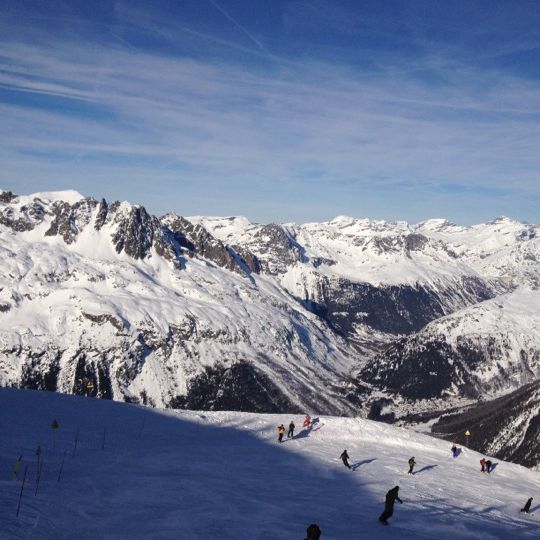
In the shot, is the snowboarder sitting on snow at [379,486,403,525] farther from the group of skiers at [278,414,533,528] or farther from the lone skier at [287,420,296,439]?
the lone skier at [287,420,296,439]

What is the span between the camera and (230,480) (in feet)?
123

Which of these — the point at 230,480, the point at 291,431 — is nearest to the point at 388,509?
the point at 230,480

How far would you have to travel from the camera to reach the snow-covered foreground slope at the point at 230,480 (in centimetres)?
2600

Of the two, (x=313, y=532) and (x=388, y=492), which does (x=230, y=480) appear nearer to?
(x=388, y=492)

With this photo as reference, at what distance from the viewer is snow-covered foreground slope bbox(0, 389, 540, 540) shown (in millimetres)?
26003

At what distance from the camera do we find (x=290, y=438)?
55500mm

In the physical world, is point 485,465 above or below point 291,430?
below

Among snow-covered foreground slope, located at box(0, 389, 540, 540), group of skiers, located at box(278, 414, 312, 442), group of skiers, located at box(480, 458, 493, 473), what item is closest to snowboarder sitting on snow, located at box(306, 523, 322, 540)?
snow-covered foreground slope, located at box(0, 389, 540, 540)

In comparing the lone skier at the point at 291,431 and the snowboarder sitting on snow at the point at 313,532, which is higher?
the snowboarder sitting on snow at the point at 313,532

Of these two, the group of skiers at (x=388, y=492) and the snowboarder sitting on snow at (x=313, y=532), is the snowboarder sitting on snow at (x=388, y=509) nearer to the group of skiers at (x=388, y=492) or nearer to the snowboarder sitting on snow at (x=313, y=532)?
the group of skiers at (x=388, y=492)

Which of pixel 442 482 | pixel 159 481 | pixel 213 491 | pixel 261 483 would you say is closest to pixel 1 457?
pixel 159 481

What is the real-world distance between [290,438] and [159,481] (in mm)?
23390

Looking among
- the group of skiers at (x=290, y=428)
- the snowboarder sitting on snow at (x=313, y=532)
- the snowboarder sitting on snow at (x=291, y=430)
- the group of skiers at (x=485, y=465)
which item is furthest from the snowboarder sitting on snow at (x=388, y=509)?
the group of skiers at (x=485, y=465)

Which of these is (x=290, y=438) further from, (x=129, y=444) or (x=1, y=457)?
(x=1, y=457)
